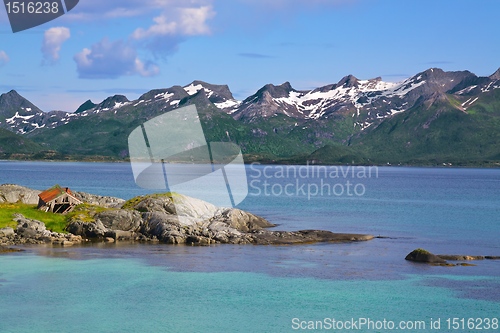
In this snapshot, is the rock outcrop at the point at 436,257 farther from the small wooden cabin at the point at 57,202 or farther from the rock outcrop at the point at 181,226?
the small wooden cabin at the point at 57,202

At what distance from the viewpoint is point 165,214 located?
73.7 meters

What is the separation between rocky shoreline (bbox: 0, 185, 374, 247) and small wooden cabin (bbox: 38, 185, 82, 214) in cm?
331

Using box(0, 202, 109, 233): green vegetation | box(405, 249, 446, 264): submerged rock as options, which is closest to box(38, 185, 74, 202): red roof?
box(0, 202, 109, 233): green vegetation

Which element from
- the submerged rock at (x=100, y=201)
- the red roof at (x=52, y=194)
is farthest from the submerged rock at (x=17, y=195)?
the submerged rock at (x=100, y=201)

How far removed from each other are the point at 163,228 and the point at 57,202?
14.1 meters

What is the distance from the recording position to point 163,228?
7075 centimetres

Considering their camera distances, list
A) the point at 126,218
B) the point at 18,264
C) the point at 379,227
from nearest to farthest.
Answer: the point at 18,264 < the point at 126,218 < the point at 379,227

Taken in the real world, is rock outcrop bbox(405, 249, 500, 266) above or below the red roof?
below

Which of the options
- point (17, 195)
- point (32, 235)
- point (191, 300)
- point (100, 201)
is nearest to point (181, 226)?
point (32, 235)

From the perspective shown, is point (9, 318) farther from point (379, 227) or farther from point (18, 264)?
point (379, 227)

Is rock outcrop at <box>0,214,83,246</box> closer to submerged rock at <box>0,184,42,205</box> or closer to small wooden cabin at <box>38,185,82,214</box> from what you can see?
small wooden cabin at <box>38,185,82,214</box>

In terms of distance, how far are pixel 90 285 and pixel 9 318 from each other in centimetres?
995

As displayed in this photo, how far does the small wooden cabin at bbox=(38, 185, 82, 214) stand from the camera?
74.2 m

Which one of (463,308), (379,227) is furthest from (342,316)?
(379,227)
